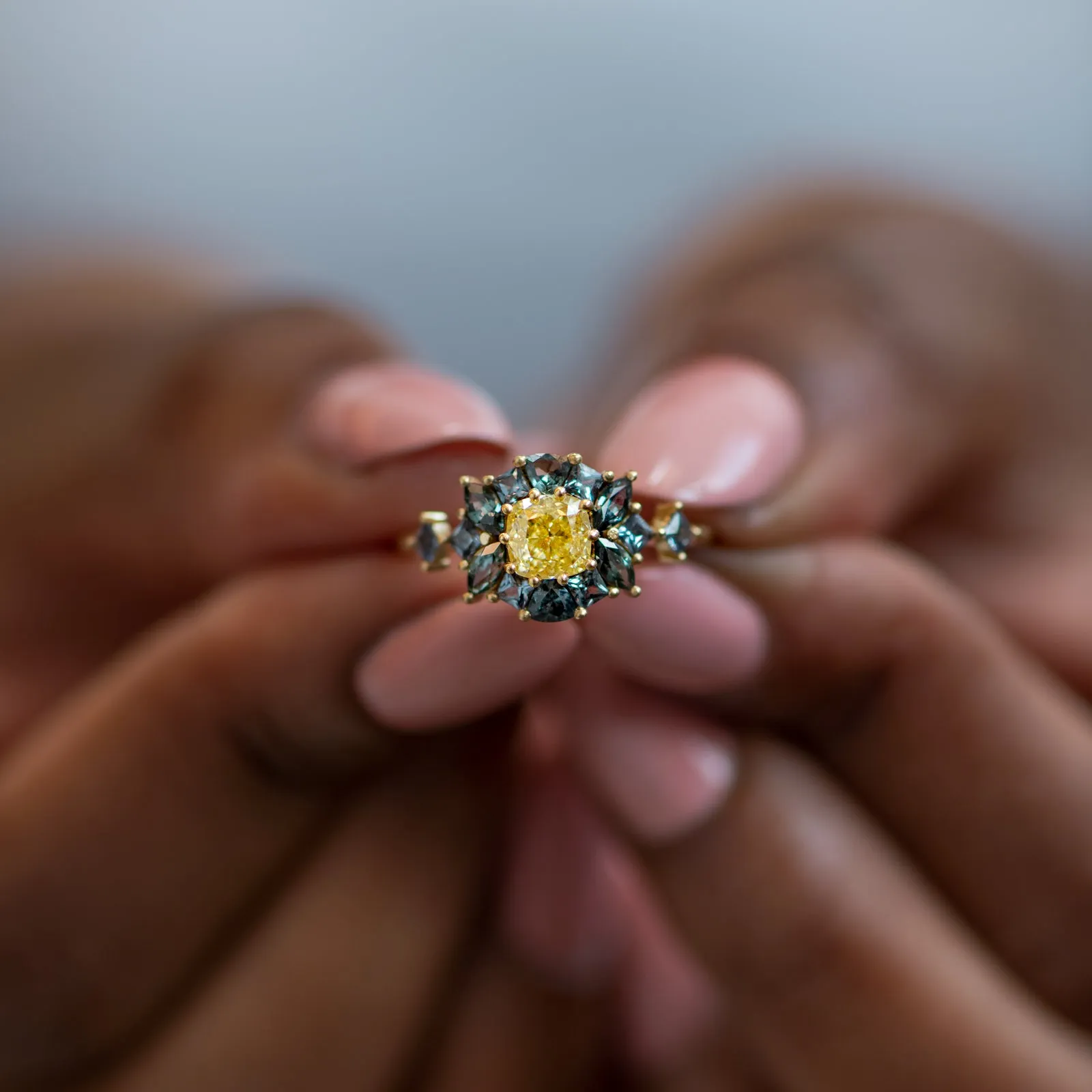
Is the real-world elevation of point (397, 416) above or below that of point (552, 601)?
above

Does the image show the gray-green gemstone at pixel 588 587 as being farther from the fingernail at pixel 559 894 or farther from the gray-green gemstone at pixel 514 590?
the fingernail at pixel 559 894

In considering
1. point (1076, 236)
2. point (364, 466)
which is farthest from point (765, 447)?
point (1076, 236)

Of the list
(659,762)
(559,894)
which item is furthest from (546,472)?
(559,894)

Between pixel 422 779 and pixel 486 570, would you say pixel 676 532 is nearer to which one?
pixel 486 570

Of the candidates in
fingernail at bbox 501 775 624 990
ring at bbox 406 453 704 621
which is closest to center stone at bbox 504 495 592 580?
ring at bbox 406 453 704 621

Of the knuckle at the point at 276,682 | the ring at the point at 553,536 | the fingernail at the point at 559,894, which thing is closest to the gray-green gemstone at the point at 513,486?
the ring at the point at 553,536

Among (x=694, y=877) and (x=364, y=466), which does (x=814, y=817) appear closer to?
(x=694, y=877)

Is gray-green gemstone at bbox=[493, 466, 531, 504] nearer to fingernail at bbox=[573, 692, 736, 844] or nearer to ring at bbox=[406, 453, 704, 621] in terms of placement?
ring at bbox=[406, 453, 704, 621]
